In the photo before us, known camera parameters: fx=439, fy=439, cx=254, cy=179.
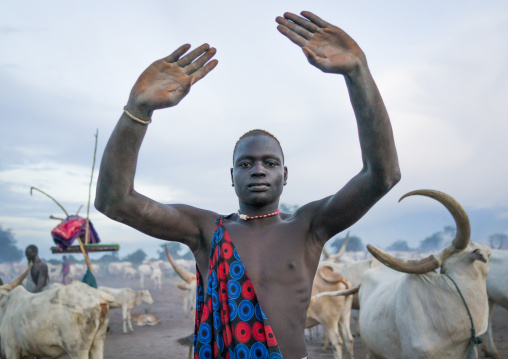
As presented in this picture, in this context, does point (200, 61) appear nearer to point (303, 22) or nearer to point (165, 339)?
point (303, 22)

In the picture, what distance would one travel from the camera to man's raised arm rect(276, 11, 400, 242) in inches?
64.3

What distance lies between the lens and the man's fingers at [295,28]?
1.70 meters

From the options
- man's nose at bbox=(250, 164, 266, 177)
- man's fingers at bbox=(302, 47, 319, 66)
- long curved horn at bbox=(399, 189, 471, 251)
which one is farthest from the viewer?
long curved horn at bbox=(399, 189, 471, 251)

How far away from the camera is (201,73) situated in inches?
70.1

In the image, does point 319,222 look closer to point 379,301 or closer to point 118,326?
point 379,301

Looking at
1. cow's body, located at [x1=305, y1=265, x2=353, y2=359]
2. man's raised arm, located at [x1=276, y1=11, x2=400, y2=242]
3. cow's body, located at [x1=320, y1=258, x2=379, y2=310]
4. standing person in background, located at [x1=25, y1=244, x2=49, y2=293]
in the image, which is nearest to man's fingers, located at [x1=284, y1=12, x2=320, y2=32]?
man's raised arm, located at [x1=276, y1=11, x2=400, y2=242]

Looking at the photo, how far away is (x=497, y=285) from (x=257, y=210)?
6.90 m

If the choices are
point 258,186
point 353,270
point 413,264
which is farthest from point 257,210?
point 353,270

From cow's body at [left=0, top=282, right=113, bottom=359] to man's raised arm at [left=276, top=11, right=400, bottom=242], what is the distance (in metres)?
5.26

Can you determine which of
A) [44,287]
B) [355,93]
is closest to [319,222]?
[355,93]

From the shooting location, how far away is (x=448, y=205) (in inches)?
143

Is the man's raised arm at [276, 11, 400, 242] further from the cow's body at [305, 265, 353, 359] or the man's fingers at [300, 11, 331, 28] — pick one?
the cow's body at [305, 265, 353, 359]

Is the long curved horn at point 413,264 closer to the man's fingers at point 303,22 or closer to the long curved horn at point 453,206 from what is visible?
the long curved horn at point 453,206

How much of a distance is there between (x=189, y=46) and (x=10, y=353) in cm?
622
